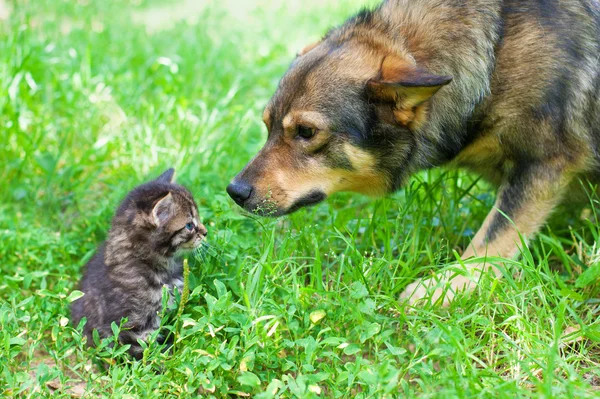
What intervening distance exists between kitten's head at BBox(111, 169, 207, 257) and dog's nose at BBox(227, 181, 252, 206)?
246mm

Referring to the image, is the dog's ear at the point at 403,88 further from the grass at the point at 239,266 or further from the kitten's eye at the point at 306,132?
the grass at the point at 239,266

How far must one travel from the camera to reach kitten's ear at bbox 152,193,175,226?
377cm

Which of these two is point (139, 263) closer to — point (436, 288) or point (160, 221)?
→ point (160, 221)

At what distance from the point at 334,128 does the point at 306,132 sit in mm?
172

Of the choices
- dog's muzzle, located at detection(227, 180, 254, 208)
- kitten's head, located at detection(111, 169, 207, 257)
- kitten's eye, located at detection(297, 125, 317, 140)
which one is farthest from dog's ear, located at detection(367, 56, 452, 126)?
kitten's head, located at detection(111, 169, 207, 257)

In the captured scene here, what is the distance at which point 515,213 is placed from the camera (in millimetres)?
4160

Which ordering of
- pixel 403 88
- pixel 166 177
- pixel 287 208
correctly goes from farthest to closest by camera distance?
pixel 166 177
pixel 287 208
pixel 403 88

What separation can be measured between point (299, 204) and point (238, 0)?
23.8 ft

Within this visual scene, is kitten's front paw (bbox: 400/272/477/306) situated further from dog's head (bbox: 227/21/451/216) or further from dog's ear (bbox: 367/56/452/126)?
dog's ear (bbox: 367/56/452/126)

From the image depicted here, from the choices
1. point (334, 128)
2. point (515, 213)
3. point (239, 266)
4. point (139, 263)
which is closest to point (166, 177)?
point (139, 263)

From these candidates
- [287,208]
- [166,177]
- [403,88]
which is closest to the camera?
[403,88]

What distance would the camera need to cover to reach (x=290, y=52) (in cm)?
838

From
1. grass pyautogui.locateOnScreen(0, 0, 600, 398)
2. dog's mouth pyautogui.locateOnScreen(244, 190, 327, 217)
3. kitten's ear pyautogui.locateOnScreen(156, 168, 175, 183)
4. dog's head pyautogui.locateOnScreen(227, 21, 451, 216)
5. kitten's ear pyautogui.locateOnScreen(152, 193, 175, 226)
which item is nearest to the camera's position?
grass pyautogui.locateOnScreen(0, 0, 600, 398)

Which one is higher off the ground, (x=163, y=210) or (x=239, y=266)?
(x=163, y=210)
